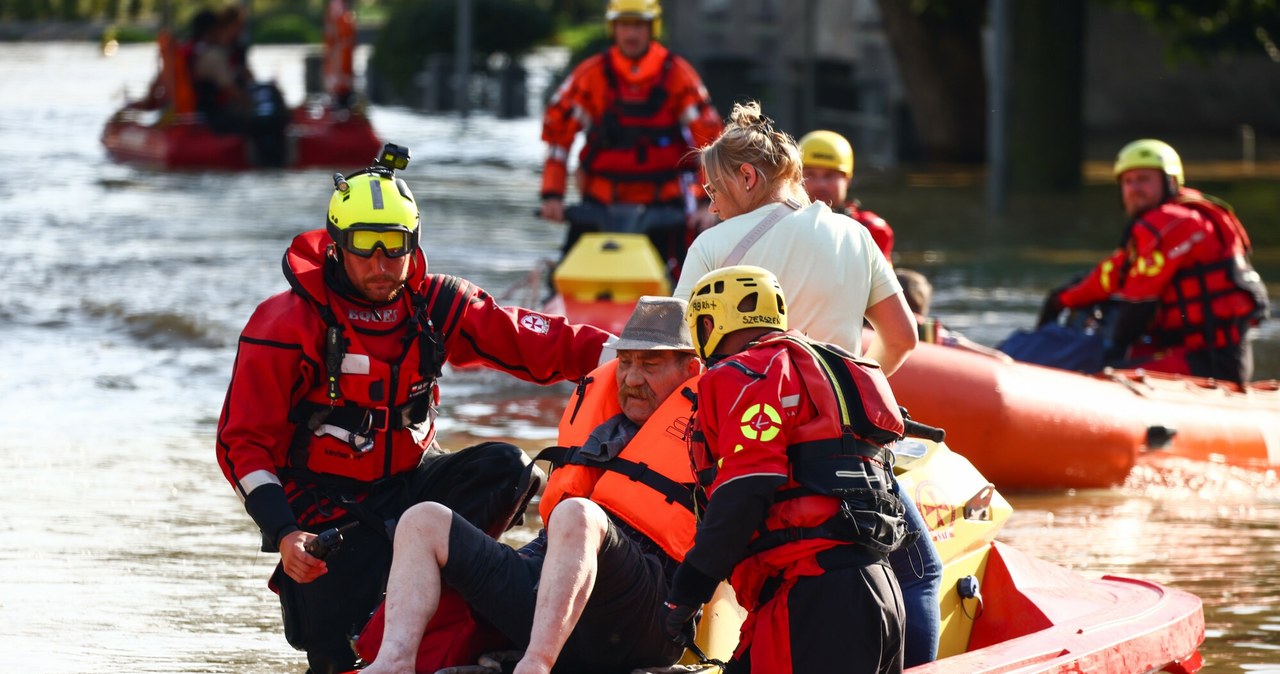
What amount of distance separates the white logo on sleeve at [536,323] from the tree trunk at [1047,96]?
16.0 metres

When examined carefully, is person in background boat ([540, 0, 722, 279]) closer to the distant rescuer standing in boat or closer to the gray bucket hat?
the distant rescuer standing in boat

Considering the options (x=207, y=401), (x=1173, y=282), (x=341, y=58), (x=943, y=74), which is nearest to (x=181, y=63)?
(x=341, y=58)

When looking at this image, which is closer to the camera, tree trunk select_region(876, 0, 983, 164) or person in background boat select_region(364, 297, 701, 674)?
person in background boat select_region(364, 297, 701, 674)

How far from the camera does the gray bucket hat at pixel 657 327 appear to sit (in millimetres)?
5305

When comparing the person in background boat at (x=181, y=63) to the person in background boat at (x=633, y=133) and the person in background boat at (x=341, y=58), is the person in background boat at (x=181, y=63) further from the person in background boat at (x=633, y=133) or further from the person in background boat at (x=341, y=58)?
the person in background boat at (x=633, y=133)

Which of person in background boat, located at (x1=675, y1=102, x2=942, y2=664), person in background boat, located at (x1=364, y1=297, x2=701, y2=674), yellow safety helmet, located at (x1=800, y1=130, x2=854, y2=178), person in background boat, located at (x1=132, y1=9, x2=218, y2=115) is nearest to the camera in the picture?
person in background boat, located at (x1=364, y1=297, x2=701, y2=674)

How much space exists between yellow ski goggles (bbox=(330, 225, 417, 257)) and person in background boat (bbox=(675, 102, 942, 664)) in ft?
2.71

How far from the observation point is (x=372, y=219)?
5496 mm

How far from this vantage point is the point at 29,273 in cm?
1697

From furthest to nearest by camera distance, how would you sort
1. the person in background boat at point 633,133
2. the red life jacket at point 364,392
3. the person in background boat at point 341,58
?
the person in background boat at point 341,58, the person in background boat at point 633,133, the red life jacket at point 364,392

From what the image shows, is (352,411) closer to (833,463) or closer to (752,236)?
(752,236)

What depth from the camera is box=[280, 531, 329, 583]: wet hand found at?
17.2 ft

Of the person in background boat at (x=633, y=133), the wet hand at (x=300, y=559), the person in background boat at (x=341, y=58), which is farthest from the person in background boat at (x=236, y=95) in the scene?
the wet hand at (x=300, y=559)

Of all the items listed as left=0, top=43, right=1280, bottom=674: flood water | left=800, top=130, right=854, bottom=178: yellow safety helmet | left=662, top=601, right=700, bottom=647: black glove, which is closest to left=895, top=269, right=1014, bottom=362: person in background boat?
left=800, top=130, right=854, bottom=178: yellow safety helmet
